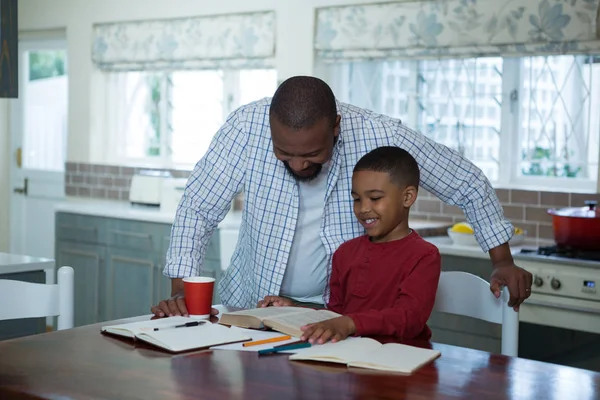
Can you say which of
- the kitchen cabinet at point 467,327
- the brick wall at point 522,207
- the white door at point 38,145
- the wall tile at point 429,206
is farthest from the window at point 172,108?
the kitchen cabinet at point 467,327

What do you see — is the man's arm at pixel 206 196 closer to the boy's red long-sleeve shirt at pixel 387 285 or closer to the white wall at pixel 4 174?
the boy's red long-sleeve shirt at pixel 387 285

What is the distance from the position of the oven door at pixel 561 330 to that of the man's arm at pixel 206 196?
168cm

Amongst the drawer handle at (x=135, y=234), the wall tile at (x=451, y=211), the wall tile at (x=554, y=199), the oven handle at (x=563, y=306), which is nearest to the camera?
the oven handle at (x=563, y=306)

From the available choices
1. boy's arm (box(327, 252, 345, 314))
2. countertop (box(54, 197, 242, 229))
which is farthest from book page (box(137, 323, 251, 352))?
countertop (box(54, 197, 242, 229))

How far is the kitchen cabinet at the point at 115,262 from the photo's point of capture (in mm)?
4887

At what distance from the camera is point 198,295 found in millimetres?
2037

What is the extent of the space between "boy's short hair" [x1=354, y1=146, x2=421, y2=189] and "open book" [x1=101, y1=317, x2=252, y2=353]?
21.2 inches

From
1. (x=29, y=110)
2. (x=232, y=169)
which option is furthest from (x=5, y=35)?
(x=29, y=110)

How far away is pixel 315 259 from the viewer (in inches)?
92.8

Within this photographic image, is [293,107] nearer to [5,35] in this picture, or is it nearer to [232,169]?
[232,169]

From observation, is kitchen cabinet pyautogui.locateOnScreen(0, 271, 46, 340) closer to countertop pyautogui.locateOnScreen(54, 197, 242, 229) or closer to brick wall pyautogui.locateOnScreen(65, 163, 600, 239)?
countertop pyautogui.locateOnScreen(54, 197, 242, 229)

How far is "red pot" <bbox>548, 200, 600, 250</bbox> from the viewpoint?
352cm

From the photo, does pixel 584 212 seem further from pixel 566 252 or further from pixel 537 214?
pixel 537 214

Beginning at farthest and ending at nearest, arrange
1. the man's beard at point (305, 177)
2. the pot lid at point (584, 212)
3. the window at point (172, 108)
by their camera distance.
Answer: the window at point (172, 108) → the pot lid at point (584, 212) → the man's beard at point (305, 177)
